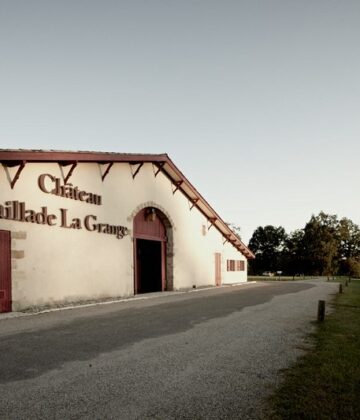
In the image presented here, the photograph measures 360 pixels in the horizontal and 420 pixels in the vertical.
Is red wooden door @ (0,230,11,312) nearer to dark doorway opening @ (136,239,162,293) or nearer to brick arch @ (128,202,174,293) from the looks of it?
brick arch @ (128,202,174,293)

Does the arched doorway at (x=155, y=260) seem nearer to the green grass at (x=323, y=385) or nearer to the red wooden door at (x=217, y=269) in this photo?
the red wooden door at (x=217, y=269)

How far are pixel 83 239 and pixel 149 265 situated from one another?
7.37 m

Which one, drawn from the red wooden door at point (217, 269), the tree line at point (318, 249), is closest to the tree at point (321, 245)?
the tree line at point (318, 249)

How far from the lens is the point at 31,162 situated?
13.1 meters

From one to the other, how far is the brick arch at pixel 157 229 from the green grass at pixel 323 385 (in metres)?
12.5

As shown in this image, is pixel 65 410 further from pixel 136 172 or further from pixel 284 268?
pixel 284 268

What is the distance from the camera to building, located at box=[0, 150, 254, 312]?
1235cm

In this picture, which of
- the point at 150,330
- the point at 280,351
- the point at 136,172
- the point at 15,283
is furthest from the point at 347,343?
the point at 136,172

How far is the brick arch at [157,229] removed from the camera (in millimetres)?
18938

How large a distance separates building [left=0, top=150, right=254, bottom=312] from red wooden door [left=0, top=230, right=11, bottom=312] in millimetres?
30

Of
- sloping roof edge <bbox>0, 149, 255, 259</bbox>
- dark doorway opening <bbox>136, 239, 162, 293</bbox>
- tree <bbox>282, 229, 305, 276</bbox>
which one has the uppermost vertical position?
sloping roof edge <bbox>0, 149, 255, 259</bbox>

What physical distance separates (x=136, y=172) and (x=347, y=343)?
13455 millimetres

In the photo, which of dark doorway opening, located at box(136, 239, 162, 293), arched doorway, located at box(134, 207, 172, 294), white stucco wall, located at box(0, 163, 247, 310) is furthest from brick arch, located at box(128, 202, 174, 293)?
dark doorway opening, located at box(136, 239, 162, 293)

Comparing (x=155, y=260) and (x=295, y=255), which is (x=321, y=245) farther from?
(x=155, y=260)
